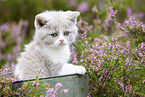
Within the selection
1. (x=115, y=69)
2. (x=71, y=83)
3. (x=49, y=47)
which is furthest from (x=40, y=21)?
(x=115, y=69)

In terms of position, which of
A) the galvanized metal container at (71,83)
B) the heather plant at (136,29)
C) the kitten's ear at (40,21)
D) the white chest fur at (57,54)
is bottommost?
the galvanized metal container at (71,83)

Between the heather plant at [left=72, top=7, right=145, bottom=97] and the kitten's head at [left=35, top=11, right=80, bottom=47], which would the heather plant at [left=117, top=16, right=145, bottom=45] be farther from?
the kitten's head at [left=35, top=11, right=80, bottom=47]

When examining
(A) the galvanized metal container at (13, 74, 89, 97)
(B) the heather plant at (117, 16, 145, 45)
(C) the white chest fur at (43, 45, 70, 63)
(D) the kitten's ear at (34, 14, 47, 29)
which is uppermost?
(D) the kitten's ear at (34, 14, 47, 29)

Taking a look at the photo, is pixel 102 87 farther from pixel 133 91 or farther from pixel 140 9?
pixel 140 9

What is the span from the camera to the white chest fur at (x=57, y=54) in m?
1.78

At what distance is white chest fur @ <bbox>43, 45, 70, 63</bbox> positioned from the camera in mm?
1779

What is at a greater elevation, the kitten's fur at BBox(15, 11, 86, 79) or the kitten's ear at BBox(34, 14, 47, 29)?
the kitten's ear at BBox(34, 14, 47, 29)

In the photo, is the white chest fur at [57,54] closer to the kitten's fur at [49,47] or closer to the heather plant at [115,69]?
the kitten's fur at [49,47]

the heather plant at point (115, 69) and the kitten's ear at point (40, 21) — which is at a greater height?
the kitten's ear at point (40, 21)

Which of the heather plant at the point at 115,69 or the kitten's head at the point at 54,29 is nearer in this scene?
the heather plant at the point at 115,69

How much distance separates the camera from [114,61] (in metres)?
1.62

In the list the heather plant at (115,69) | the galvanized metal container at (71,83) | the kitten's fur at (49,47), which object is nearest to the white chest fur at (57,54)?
the kitten's fur at (49,47)

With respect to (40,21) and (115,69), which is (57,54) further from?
(115,69)

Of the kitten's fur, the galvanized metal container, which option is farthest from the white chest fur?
the galvanized metal container
